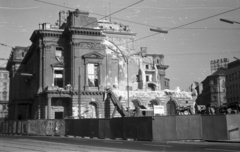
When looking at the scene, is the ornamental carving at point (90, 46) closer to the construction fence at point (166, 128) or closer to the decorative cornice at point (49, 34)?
the decorative cornice at point (49, 34)

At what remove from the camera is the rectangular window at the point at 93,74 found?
52497mm

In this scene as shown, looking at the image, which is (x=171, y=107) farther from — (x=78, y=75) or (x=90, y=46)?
(x=90, y=46)

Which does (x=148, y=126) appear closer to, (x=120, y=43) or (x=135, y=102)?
(x=135, y=102)

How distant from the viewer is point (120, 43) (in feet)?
208

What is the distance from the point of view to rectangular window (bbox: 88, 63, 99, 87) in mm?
52497

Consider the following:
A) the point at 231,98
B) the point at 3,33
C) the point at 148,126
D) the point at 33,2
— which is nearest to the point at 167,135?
the point at 148,126

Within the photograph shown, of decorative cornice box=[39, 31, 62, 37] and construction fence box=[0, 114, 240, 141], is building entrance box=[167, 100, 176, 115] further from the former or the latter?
construction fence box=[0, 114, 240, 141]

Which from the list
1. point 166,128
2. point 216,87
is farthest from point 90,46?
point 216,87

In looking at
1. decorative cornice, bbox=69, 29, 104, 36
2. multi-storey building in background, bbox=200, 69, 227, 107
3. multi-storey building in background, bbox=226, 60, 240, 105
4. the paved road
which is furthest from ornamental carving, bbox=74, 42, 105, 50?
multi-storey building in background, bbox=200, 69, 227, 107

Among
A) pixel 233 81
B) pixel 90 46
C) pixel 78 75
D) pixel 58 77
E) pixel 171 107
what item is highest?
pixel 90 46

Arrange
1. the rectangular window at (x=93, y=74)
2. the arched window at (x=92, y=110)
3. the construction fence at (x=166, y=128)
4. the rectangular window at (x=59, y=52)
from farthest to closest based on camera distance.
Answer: the rectangular window at (x=59, y=52)
the rectangular window at (x=93, y=74)
the arched window at (x=92, y=110)
the construction fence at (x=166, y=128)

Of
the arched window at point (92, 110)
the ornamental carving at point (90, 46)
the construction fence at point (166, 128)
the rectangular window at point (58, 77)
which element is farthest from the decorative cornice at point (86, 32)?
the construction fence at point (166, 128)

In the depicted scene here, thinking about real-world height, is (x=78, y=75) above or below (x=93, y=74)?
below

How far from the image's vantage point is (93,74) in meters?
53.0
